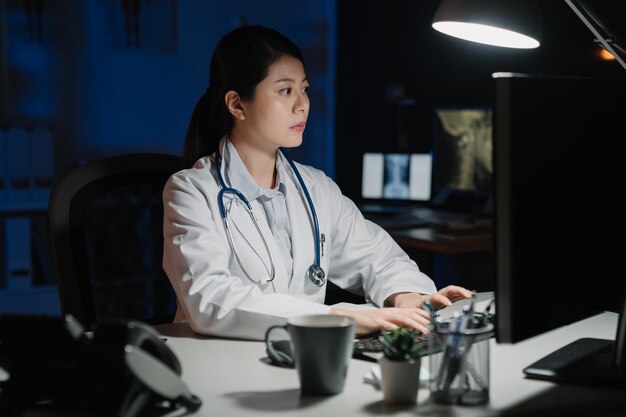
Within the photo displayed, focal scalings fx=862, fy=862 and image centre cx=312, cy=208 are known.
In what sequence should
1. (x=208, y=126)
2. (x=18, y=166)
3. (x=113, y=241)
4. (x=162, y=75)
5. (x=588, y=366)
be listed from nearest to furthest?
1. (x=588, y=366)
2. (x=208, y=126)
3. (x=113, y=241)
4. (x=18, y=166)
5. (x=162, y=75)

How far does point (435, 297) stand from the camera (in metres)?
1.74

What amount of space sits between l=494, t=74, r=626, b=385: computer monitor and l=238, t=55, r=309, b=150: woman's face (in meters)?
0.82

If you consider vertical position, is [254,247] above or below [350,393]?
above

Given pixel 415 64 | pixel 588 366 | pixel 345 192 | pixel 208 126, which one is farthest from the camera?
pixel 345 192

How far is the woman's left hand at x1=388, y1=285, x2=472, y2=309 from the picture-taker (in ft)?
5.71

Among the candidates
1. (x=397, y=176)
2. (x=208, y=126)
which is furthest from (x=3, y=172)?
(x=208, y=126)

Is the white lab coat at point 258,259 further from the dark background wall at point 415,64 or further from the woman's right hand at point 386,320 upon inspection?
the dark background wall at point 415,64

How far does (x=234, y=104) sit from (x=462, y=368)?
1.04 metres

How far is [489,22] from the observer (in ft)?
5.44

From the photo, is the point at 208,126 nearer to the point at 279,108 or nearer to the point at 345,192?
the point at 279,108

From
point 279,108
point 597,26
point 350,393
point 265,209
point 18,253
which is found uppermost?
point 597,26

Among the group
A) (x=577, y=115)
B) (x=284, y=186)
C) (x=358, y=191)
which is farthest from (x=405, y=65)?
(x=577, y=115)

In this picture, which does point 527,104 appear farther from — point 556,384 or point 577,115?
point 556,384

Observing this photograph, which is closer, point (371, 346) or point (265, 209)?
point (371, 346)
